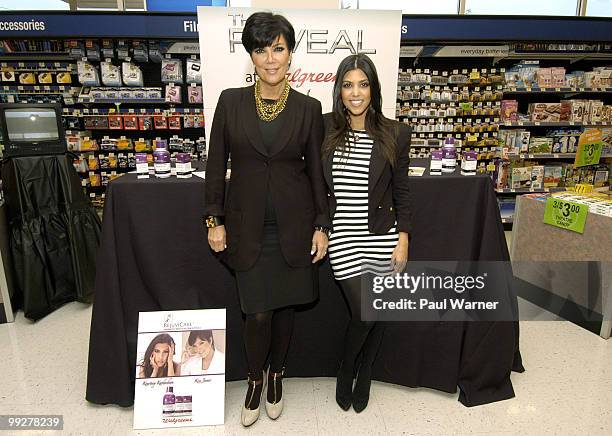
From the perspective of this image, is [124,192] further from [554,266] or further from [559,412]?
[554,266]

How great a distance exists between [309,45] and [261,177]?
1.38 m

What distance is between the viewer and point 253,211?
1.73 metres

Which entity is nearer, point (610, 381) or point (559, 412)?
point (559, 412)

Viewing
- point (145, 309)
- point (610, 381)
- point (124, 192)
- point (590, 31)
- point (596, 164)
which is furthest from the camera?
point (596, 164)

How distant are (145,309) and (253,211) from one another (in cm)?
92

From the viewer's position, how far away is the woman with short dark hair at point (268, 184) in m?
1.66

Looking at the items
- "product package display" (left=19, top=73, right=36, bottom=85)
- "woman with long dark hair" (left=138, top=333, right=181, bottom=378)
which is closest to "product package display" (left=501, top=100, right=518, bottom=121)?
"woman with long dark hair" (left=138, top=333, right=181, bottom=378)

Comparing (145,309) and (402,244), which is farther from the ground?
(402,244)

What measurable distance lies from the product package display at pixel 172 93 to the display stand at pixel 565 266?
3.95 m

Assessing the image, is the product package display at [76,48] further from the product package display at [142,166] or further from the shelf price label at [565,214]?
the shelf price label at [565,214]

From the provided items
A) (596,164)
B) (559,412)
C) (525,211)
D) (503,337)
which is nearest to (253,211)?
(503,337)

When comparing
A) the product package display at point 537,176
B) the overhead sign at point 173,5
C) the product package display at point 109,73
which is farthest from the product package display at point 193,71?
the product package display at point 537,176

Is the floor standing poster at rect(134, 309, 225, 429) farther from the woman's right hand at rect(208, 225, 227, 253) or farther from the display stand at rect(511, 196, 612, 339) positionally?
the display stand at rect(511, 196, 612, 339)

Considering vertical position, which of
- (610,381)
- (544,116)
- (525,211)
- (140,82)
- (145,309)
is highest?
(140,82)
